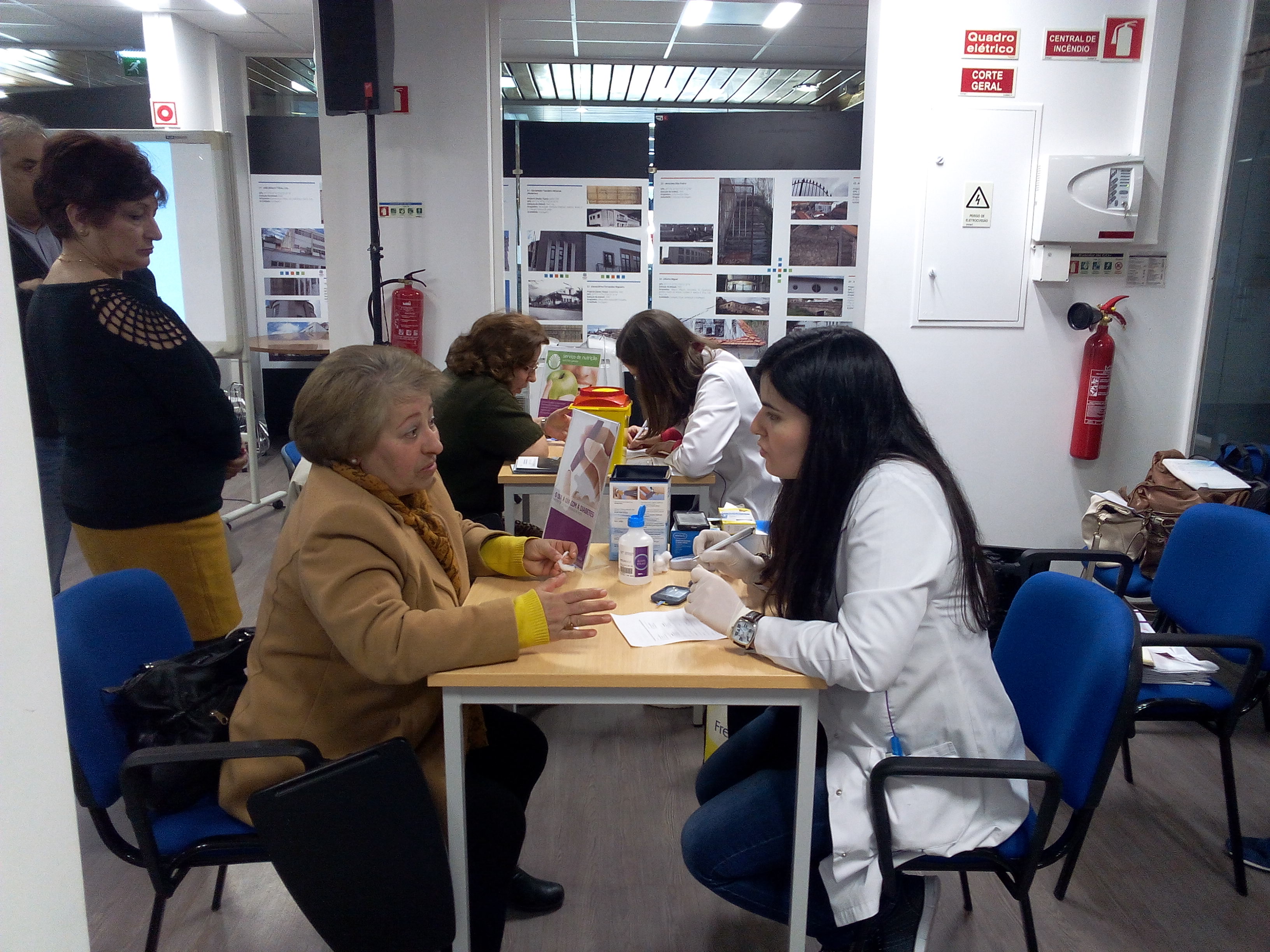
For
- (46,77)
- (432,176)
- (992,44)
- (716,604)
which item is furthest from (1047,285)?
(46,77)

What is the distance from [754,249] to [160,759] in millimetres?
5546

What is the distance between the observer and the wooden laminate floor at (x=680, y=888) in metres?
1.90

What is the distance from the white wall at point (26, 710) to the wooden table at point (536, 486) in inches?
86.6

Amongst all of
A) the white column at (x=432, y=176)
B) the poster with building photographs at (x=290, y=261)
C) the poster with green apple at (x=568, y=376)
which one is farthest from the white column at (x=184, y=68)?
the poster with green apple at (x=568, y=376)

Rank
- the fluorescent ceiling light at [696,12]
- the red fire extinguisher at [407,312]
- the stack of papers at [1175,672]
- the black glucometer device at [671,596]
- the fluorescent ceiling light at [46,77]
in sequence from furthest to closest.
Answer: the fluorescent ceiling light at [46,77]
the fluorescent ceiling light at [696,12]
the red fire extinguisher at [407,312]
the stack of papers at [1175,672]
the black glucometer device at [671,596]

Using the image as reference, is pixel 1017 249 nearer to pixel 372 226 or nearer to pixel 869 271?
pixel 869 271

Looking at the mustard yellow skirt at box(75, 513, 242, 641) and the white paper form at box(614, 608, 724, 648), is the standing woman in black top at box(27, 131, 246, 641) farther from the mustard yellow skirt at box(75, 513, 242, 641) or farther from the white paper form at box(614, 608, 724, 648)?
the white paper form at box(614, 608, 724, 648)

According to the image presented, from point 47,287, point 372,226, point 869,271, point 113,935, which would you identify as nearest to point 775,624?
point 113,935

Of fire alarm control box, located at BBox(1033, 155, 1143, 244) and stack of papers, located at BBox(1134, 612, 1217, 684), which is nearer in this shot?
stack of papers, located at BBox(1134, 612, 1217, 684)

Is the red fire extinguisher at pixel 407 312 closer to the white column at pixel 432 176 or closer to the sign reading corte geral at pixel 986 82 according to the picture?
the white column at pixel 432 176

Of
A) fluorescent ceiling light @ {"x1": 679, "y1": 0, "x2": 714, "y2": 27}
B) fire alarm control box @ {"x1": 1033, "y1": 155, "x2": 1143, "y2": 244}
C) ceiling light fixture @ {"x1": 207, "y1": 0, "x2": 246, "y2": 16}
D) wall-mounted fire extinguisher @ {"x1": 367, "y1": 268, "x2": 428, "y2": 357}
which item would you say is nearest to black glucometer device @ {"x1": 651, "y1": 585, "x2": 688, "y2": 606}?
fire alarm control box @ {"x1": 1033, "y1": 155, "x2": 1143, "y2": 244}

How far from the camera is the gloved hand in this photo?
187cm

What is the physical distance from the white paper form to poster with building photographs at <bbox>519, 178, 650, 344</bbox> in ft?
15.3

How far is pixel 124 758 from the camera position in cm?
148
